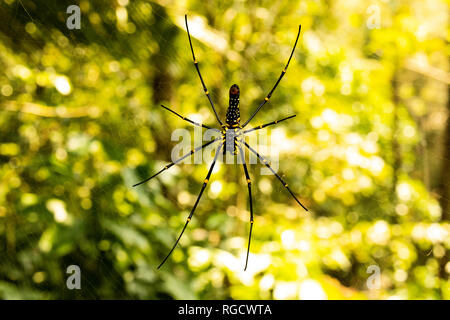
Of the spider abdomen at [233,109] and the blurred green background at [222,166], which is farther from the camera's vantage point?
the blurred green background at [222,166]

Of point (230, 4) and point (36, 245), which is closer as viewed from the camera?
point (36, 245)

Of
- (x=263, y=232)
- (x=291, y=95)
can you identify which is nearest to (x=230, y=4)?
(x=291, y=95)

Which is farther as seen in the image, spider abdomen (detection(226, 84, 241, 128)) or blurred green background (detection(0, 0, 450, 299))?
blurred green background (detection(0, 0, 450, 299))

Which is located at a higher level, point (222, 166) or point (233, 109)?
point (233, 109)

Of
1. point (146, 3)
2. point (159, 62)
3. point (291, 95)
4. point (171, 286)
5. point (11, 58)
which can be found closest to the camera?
point (171, 286)

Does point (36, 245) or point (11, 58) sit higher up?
point (11, 58)

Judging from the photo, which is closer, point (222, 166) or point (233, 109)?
point (233, 109)

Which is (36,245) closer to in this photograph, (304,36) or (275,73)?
(275,73)

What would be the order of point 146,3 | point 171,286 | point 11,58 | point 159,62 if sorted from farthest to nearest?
point 159,62 → point 146,3 → point 11,58 → point 171,286
